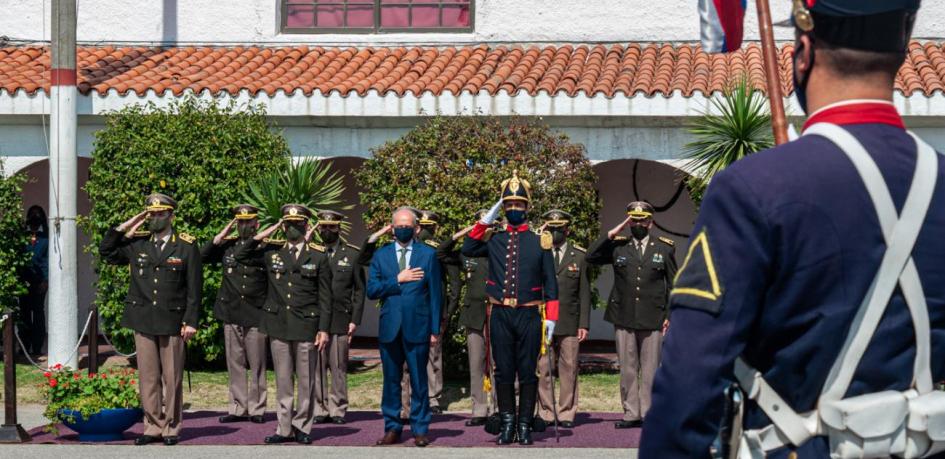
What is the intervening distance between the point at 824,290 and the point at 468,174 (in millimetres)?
12321

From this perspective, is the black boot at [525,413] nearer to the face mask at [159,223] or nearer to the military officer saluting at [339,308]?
the military officer saluting at [339,308]

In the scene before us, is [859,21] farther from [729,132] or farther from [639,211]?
[729,132]

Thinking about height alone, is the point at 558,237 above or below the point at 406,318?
above

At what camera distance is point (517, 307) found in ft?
36.6

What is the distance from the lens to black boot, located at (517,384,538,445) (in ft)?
36.8

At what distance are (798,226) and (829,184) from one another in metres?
0.11

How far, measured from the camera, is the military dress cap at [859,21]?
2.71 m

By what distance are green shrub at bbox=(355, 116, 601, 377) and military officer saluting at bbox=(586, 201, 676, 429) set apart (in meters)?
1.95

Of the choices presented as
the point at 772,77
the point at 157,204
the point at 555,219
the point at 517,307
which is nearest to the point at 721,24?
the point at 772,77

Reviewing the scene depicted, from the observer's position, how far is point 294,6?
2047cm

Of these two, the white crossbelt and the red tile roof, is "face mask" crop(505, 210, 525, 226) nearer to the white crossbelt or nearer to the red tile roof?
the red tile roof

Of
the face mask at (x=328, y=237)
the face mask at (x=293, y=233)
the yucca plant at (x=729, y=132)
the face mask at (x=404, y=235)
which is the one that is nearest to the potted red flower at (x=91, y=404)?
the face mask at (x=293, y=233)

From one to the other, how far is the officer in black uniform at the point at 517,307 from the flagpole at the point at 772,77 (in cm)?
665

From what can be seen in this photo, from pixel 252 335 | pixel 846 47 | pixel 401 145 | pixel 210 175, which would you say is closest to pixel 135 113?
pixel 210 175
